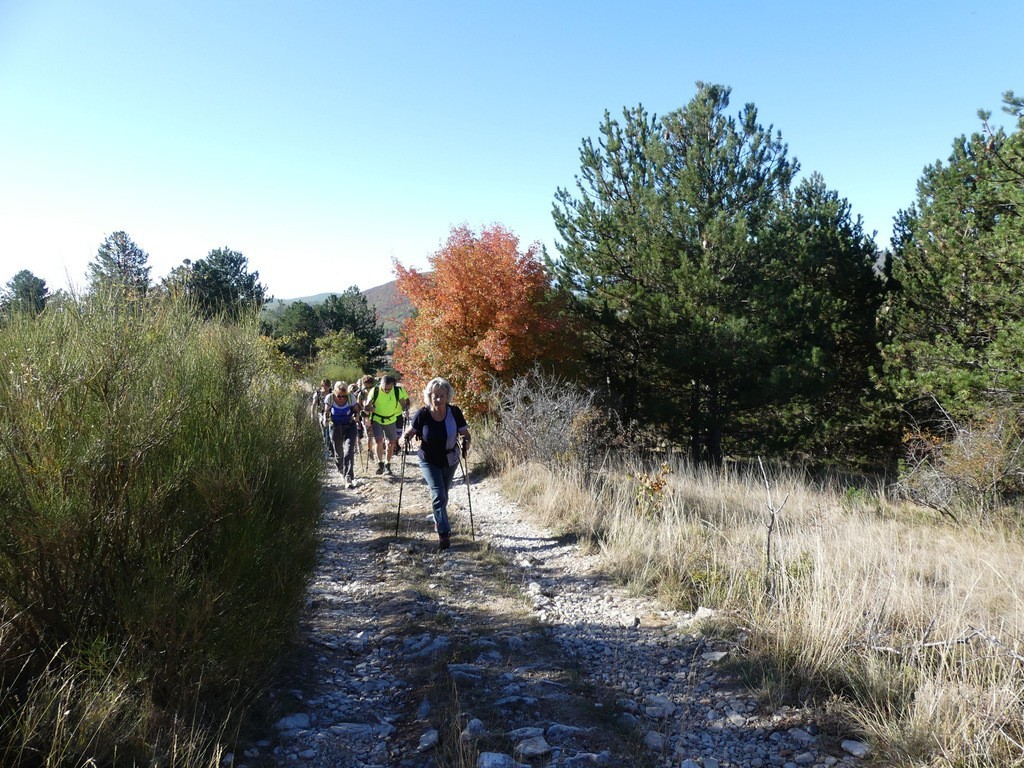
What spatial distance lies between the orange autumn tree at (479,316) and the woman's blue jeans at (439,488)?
248 inches

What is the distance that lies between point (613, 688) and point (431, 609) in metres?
1.76

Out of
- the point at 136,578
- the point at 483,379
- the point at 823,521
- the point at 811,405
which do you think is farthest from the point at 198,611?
the point at 811,405

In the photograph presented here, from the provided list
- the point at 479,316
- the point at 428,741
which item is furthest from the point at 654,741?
the point at 479,316

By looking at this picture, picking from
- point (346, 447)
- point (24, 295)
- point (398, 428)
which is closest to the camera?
point (24, 295)

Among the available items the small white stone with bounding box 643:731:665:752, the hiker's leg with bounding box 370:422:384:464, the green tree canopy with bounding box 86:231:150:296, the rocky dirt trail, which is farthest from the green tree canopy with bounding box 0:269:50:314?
the hiker's leg with bounding box 370:422:384:464

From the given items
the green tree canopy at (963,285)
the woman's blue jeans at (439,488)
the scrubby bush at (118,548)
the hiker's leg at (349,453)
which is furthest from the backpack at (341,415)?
the green tree canopy at (963,285)

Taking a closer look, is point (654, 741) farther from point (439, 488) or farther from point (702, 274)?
point (702, 274)

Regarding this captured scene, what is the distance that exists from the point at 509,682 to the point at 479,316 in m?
9.96

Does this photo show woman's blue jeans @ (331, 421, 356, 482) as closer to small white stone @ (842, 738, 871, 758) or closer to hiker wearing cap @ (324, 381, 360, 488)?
hiker wearing cap @ (324, 381, 360, 488)

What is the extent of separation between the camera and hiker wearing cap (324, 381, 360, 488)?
10812 millimetres

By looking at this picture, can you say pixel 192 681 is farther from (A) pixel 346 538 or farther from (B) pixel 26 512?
(A) pixel 346 538

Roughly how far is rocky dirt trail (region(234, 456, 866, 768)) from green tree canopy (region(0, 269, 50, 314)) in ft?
8.36

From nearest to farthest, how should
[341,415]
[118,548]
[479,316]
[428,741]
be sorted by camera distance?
[118,548]
[428,741]
[341,415]
[479,316]

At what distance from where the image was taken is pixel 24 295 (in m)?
3.62
